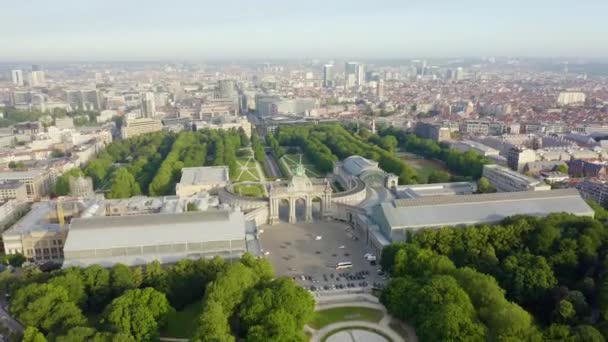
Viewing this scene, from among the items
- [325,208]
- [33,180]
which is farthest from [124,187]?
[325,208]

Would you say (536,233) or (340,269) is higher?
(536,233)

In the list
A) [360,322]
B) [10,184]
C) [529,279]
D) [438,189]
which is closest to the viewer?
[360,322]

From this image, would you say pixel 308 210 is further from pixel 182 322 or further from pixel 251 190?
pixel 182 322

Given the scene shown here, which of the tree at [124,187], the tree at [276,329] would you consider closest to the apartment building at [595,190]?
the tree at [276,329]

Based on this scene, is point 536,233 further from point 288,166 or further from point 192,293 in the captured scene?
point 288,166

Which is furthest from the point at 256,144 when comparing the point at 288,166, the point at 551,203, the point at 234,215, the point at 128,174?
the point at 551,203

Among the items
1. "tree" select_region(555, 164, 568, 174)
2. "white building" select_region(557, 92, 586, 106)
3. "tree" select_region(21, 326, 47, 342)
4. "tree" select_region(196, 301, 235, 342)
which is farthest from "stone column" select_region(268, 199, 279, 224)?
"white building" select_region(557, 92, 586, 106)

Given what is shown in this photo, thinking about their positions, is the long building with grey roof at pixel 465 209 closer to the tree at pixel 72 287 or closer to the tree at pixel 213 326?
the tree at pixel 213 326

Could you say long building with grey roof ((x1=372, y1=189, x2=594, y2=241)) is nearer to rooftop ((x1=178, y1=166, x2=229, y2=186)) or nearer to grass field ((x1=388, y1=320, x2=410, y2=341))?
grass field ((x1=388, y1=320, x2=410, y2=341))
